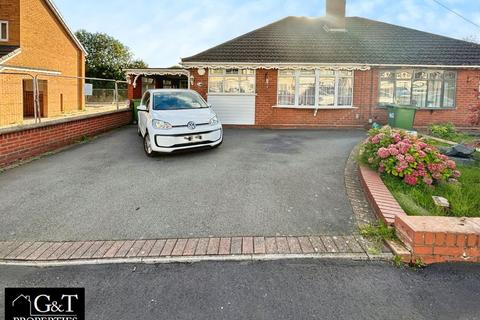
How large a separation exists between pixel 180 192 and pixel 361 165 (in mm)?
3352

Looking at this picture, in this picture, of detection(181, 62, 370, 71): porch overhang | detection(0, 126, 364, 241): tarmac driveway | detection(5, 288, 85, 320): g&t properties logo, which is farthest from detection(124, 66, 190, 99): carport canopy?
detection(5, 288, 85, 320): g&t properties logo

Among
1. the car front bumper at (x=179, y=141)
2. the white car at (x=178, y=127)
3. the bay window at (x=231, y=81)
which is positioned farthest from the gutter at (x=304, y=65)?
the car front bumper at (x=179, y=141)

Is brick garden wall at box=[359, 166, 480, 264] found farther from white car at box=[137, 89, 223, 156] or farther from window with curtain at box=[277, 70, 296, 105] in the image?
window with curtain at box=[277, 70, 296, 105]

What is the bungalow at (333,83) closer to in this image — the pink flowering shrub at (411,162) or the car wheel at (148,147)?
the car wheel at (148,147)

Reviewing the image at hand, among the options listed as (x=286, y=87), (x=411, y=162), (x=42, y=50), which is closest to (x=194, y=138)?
(x=411, y=162)

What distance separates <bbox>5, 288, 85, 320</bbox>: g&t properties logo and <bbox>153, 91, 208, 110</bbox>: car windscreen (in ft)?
21.1

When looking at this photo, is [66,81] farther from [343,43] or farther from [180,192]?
[180,192]

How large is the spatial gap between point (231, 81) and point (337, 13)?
6.91 metres

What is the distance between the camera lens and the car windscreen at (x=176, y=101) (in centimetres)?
916

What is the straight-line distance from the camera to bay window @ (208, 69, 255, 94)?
15.1 m

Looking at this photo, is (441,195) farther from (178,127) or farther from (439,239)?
(178,127)

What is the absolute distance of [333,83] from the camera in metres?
15.0

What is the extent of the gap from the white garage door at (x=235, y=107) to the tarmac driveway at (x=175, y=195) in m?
6.52

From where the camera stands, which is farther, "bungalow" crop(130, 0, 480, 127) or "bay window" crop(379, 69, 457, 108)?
"bay window" crop(379, 69, 457, 108)
